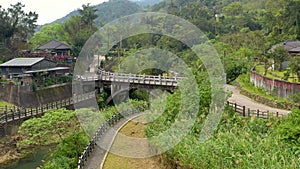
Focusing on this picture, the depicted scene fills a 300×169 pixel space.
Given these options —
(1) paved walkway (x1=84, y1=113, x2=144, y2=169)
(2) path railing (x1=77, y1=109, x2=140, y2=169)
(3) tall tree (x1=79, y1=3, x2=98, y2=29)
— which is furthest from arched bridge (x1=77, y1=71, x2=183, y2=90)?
(3) tall tree (x1=79, y1=3, x2=98, y2=29)

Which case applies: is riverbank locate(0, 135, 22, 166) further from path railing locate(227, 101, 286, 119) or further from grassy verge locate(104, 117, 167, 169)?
path railing locate(227, 101, 286, 119)

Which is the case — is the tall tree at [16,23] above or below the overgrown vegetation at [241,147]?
above

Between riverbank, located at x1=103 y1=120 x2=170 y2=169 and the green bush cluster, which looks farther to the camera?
riverbank, located at x1=103 y1=120 x2=170 y2=169

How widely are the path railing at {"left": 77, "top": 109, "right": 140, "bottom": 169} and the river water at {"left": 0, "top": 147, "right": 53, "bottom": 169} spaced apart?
4082 millimetres

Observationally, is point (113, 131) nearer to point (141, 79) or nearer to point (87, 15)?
point (141, 79)

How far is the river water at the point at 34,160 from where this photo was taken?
Result: 22766 millimetres

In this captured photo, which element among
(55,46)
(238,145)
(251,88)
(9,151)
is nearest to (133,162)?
(238,145)

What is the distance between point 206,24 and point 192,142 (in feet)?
180

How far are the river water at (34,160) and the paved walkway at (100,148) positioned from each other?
172 inches

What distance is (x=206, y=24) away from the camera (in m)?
69.1

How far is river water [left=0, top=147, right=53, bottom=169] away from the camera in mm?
22766

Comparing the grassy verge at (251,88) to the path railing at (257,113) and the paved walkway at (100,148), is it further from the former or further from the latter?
the paved walkway at (100,148)

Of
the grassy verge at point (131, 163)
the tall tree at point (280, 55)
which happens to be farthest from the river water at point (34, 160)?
the tall tree at point (280, 55)

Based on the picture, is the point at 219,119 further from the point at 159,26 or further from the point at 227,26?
the point at 227,26
